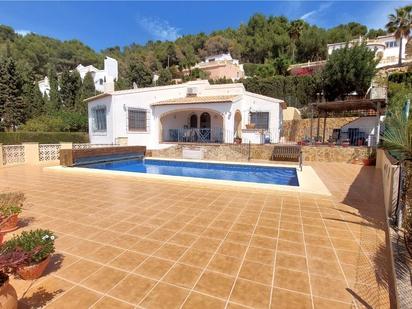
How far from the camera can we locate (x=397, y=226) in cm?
412

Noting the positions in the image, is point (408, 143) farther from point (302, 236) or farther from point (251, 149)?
point (251, 149)

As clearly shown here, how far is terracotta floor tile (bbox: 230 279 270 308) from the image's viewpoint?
2.41m

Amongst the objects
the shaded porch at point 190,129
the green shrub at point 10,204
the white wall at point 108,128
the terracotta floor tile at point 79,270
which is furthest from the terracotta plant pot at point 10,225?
the shaded porch at point 190,129

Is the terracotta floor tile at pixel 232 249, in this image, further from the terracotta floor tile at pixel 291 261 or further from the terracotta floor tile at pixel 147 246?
the terracotta floor tile at pixel 147 246

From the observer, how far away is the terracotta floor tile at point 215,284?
256 centimetres

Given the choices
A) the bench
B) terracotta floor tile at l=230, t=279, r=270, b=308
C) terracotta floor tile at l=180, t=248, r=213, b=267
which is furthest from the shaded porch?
terracotta floor tile at l=230, t=279, r=270, b=308

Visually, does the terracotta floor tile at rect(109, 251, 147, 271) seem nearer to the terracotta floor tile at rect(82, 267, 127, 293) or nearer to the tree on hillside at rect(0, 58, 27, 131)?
the terracotta floor tile at rect(82, 267, 127, 293)

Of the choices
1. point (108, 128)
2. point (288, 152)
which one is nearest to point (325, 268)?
point (288, 152)

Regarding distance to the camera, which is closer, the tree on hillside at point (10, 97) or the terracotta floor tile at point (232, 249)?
the terracotta floor tile at point (232, 249)

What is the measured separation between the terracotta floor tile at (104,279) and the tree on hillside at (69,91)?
33.2 meters

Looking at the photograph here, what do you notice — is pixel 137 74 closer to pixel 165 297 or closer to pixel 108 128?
pixel 108 128

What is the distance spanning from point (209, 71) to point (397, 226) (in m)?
50.4

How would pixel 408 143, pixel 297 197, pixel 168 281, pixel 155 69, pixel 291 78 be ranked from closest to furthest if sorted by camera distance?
pixel 168 281, pixel 408 143, pixel 297 197, pixel 291 78, pixel 155 69

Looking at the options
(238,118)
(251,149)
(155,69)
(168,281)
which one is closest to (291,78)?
(238,118)
